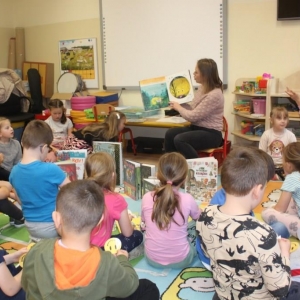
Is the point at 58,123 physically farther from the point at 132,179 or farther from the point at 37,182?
the point at 37,182

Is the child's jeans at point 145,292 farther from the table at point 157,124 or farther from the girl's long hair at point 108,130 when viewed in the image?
the table at point 157,124

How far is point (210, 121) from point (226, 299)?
8.51ft

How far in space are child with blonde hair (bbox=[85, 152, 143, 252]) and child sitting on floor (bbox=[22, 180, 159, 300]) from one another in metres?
0.87

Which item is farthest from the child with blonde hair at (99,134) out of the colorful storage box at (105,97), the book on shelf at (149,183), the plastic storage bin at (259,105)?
the plastic storage bin at (259,105)

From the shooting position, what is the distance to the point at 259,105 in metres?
4.61

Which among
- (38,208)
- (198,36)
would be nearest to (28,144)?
(38,208)

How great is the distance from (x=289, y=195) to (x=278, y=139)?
4.90ft

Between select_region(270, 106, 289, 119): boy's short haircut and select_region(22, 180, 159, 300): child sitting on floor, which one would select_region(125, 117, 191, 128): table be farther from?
select_region(22, 180, 159, 300): child sitting on floor

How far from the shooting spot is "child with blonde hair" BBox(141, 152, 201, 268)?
7.45ft

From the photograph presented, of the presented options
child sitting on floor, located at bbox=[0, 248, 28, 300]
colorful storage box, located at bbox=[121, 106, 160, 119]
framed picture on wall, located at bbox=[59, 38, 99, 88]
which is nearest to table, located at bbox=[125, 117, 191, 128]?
colorful storage box, located at bbox=[121, 106, 160, 119]

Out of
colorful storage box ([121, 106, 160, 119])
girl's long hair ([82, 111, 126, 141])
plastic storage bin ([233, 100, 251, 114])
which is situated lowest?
girl's long hair ([82, 111, 126, 141])

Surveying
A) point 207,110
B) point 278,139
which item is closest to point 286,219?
point 278,139

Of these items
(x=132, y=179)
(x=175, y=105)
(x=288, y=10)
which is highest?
(x=288, y=10)

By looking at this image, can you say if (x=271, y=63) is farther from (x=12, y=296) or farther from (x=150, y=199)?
(x=12, y=296)
